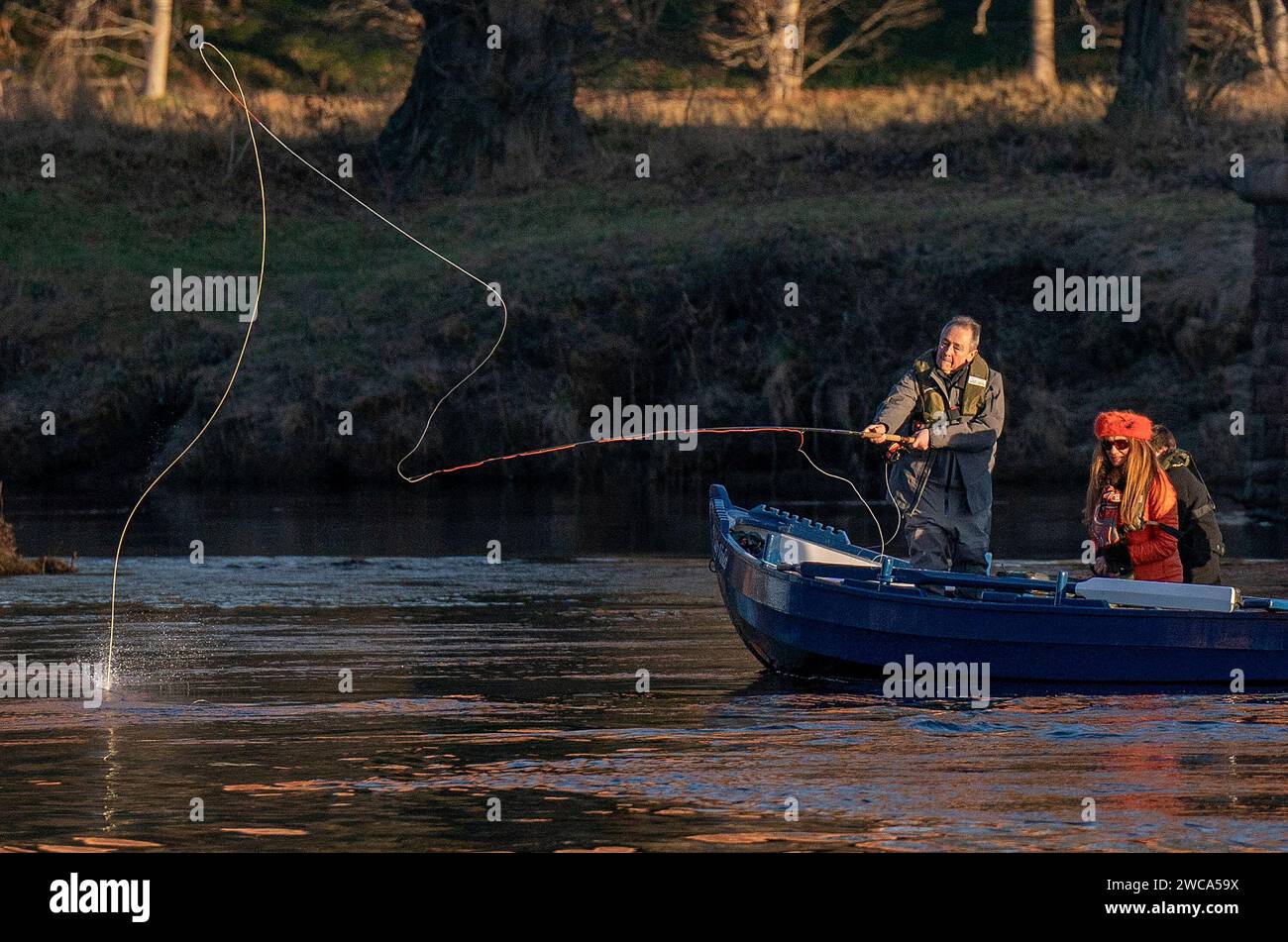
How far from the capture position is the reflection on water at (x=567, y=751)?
11.6 metres

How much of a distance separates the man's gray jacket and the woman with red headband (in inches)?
24.1

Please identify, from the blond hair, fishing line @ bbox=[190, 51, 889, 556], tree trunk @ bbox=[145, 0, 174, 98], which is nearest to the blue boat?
the blond hair

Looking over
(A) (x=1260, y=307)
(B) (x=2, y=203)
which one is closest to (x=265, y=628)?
(A) (x=1260, y=307)

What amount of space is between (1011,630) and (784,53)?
35.0m

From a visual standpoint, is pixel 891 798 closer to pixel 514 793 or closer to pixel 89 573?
pixel 514 793

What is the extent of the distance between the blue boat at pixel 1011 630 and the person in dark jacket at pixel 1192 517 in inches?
15.3

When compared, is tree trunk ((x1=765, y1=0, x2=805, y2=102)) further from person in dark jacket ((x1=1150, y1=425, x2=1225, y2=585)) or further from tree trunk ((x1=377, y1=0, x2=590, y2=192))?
person in dark jacket ((x1=1150, y1=425, x2=1225, y2=585))

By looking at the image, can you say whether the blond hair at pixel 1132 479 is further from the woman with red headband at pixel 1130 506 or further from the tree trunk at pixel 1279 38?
the tree trunk at pixel 1279 38

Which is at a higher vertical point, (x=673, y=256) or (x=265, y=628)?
(x=673, y=256)

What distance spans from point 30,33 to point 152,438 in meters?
21.4

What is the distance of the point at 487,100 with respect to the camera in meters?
38.5

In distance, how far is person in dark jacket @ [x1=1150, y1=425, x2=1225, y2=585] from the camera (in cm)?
1494
